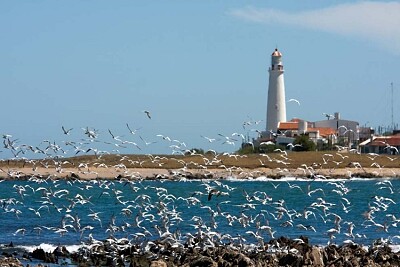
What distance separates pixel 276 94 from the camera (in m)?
109

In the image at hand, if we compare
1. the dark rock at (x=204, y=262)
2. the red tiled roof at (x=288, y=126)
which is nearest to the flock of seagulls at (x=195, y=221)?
the dark rock at (x=204, y=262)

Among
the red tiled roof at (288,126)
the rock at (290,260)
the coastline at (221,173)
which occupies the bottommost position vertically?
the coastline at (221,173)

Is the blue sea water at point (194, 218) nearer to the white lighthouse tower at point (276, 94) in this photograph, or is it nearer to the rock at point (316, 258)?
the rock at point (316, 258)

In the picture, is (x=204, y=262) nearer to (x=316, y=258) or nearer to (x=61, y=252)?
(x=316, y=258)

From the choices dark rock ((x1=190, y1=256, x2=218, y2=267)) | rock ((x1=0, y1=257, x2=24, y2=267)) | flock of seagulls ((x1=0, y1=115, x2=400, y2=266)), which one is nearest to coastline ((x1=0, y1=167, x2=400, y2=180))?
flock of seagulls ((x1=0, y1=115, x2=400, y2=266))

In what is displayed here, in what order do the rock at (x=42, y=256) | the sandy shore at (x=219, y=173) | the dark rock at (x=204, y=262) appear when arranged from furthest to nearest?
the sandy shore at (x=219, y=173), the rock at (x=42, y=256), the dark rock at (x=204, y=262)

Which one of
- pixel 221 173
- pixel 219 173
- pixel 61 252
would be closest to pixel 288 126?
pixel 219 173

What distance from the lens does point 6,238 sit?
120 feet

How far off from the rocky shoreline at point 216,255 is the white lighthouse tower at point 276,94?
77.9 m

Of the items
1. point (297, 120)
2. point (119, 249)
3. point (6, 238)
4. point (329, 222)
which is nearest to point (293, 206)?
point (329, 222)

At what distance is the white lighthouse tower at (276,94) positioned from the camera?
356ft

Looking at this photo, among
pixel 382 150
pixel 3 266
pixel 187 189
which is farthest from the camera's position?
pixel 382 150

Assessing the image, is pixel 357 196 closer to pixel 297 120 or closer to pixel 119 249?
pixel 119 249

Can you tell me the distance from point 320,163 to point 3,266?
67111 millimetres
